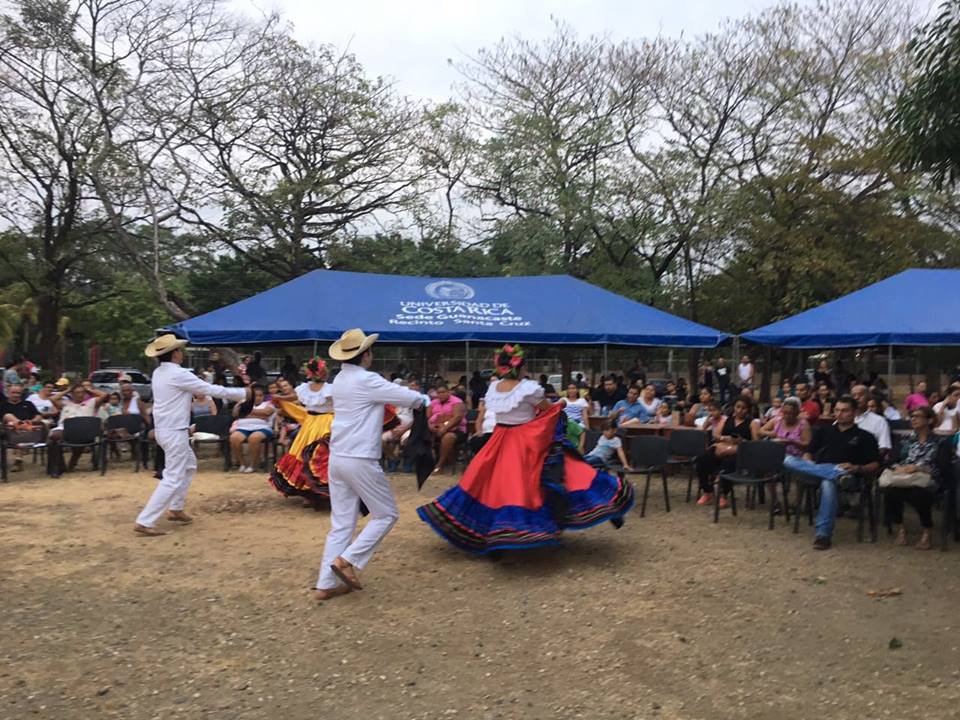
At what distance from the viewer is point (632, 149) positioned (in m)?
22.3

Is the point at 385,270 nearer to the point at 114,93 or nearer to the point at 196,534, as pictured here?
the point at 114,93

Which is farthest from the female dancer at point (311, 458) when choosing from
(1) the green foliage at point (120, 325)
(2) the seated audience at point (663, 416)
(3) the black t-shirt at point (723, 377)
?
(1) the green foliage at point (120, 325)

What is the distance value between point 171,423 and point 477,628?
3.63 m

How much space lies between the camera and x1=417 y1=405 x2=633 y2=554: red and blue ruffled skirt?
594 centimetres

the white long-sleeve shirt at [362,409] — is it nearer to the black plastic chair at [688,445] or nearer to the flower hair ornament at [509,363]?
the flower hair ornament at [509,363]

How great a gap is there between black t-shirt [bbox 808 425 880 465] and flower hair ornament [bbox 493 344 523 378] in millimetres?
2944

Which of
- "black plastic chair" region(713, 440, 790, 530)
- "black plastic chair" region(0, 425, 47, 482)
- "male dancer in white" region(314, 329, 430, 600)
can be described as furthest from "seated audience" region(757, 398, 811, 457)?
"black plastic chair" region(0, 425, 47, 482)

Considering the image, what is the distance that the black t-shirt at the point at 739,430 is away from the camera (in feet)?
28.3

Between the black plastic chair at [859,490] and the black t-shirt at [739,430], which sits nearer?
the black plastic chair at [859,490]

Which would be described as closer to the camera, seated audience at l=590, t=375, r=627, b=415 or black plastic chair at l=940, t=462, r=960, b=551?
black plastic chair at l=940, t=462, r=960, b=551

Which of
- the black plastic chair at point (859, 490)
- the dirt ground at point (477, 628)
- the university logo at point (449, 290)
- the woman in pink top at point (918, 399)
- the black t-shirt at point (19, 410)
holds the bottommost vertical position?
the dirt ground at point (477, 628)

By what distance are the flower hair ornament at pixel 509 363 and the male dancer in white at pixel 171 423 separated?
7.32 feet

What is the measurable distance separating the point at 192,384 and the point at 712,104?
1829cm

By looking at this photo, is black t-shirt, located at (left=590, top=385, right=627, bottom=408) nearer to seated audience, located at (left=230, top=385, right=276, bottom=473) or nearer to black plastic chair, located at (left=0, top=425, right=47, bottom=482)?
seated audience, located at (left=230, top=385, right=276, bottom=473)
